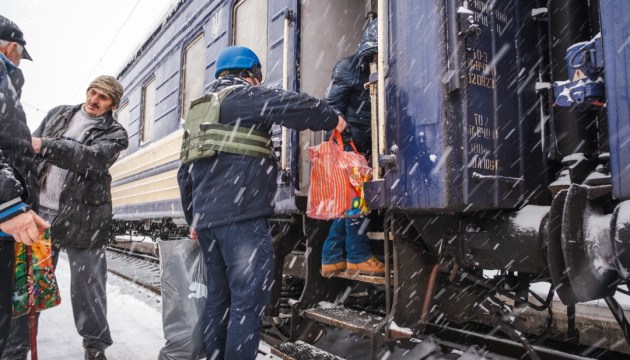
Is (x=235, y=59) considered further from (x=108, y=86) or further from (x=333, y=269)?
(x=333, y=269)

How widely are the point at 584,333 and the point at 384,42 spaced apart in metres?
2.39

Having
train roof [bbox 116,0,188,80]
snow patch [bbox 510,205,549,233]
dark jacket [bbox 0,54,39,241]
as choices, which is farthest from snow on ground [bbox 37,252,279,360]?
train roof [bbox 116,0,188,80]

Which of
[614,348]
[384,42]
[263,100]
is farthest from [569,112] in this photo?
[614,348]

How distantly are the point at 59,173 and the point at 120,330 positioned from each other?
4.75 ft

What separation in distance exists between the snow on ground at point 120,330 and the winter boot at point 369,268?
0.77 metres

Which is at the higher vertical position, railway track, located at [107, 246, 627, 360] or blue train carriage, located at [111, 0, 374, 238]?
blue train carriage, located at [111, 0, 374, 238]

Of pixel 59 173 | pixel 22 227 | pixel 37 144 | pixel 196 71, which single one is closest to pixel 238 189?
pixel 22 227

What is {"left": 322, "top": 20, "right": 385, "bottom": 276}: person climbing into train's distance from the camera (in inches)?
109

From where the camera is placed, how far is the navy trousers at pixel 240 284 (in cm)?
215

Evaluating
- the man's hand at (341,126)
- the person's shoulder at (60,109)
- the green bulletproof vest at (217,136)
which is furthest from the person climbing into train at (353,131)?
the person's shoulder at (60,109)

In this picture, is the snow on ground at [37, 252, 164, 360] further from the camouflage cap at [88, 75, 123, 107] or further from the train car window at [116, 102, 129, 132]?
the train car window at [116, 102, 129, 132]

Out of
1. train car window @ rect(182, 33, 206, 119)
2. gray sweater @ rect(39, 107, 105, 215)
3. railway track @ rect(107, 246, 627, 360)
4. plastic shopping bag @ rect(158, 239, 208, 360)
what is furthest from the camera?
train car window @ rect(182, 33, 206, 119)

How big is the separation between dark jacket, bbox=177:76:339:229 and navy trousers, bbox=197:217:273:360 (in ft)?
0.25

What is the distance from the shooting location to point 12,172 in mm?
1782
